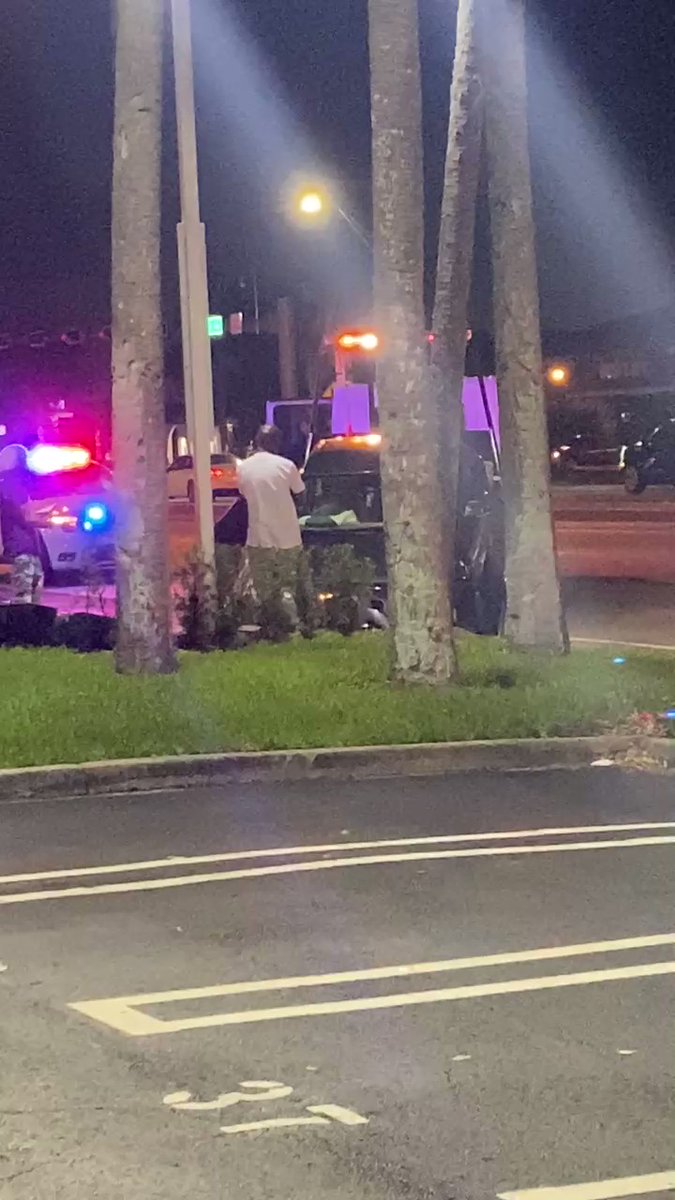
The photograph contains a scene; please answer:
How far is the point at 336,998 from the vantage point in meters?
6.56

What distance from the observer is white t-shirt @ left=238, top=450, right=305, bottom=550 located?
16.7 meters

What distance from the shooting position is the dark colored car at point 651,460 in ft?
142

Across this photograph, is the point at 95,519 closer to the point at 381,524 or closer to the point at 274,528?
the point at 381,524

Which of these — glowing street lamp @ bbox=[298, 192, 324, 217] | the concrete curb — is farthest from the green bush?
glowing street lamp @ bbox=[298, 192, 324, 217]

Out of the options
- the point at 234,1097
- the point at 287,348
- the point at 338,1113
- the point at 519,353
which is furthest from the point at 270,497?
the point at 287,348

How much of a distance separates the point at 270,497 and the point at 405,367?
4.09m

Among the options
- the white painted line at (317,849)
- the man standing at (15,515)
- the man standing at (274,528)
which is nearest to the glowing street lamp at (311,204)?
the man standing at (15,515)

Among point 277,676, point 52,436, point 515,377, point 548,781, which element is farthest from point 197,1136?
point 52,436

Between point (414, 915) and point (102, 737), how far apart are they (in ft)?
13.0

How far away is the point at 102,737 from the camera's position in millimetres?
11242

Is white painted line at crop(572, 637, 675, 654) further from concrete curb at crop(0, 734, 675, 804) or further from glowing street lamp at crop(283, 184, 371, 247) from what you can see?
glowing street lamp at crop(283, 184, 371, 247)

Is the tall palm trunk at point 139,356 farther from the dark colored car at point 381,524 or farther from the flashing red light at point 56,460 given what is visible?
the flashing red light at point 56,460

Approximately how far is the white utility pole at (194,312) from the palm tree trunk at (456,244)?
7.28 feet

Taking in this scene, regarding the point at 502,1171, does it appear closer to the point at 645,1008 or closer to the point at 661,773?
the point at 645,1008
